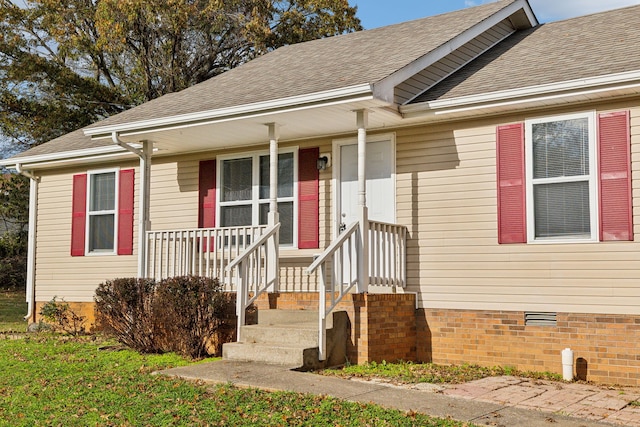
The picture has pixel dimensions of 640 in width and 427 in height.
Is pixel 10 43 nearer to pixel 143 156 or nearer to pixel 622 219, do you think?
pixel 143 156

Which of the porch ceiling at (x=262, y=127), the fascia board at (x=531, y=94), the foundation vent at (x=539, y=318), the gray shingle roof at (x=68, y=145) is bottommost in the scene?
the foundation vent at (x=539, y=318)

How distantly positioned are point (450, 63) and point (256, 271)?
4088 millimetres

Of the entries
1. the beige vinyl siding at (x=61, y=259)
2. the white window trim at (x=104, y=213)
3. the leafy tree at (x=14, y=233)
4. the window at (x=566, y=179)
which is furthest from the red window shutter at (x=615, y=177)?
the leafy tree at (x=14, y=233)

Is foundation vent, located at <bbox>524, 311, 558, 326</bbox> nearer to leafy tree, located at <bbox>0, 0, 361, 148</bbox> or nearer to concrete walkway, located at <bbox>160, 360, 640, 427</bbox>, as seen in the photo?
concrete walkway, located at <bbox>160, 360, 640, 427</bbox>

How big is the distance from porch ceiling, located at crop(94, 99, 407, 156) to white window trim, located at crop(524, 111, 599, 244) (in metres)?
1.72

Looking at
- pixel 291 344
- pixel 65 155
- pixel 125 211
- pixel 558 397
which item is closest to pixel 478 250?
pixel 558 397

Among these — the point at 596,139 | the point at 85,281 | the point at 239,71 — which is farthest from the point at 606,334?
the point at 85,281

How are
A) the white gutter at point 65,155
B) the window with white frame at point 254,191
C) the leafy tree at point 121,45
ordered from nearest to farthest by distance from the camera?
the window with white frame at point 254,191 → the white gutter at point 65,155 → the leafy tree at point 121,45

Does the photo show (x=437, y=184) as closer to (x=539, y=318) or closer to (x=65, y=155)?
(x=539, y=318)

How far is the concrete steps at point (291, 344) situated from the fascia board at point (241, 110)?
103 inches

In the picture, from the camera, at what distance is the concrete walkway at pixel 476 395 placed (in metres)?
5.93

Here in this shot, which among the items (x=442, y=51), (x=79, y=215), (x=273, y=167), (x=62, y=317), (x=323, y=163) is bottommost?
(x=62, y=317)

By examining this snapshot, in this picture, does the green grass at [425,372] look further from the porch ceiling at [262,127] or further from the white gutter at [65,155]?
the white gutter at [65,155]

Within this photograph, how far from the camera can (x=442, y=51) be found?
1031 centimetres
